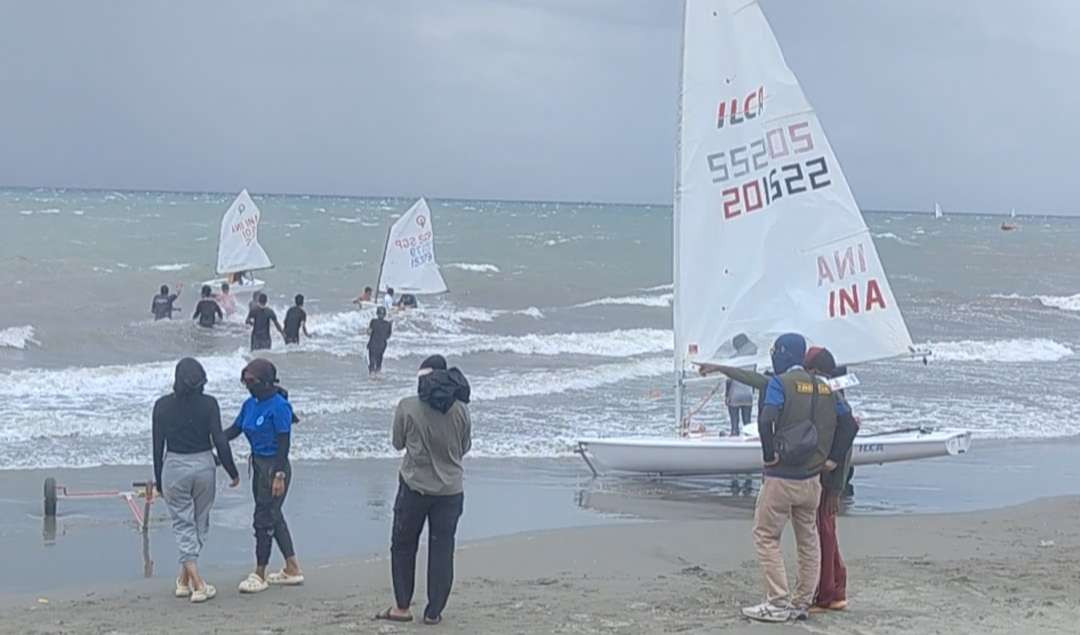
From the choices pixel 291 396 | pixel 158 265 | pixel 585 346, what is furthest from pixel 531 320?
pixel 158 265

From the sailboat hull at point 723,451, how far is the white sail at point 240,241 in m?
24.7

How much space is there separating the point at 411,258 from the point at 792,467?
2738 centimetres

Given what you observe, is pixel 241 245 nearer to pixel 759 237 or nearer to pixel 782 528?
pixel 759 237

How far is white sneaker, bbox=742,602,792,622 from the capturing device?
739cm

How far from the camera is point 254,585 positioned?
28.0 feet

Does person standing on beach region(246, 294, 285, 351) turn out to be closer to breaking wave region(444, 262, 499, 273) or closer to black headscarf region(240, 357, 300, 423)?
black headscarf region(240, 357, 300, 423)

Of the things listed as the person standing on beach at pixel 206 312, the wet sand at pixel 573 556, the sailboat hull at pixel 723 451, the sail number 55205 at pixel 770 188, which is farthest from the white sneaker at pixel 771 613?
the person standing on beach at pixel 206 312

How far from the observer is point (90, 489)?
12.3 m

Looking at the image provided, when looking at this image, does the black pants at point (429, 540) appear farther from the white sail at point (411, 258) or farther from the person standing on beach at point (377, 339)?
the white sail at point (411, 258)

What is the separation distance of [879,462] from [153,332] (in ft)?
66.0

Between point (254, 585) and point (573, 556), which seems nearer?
point (254, 585)

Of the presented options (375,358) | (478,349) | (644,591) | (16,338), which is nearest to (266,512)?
(644,591)

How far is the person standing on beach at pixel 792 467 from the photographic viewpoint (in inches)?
279

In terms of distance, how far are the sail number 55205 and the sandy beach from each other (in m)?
3.19
